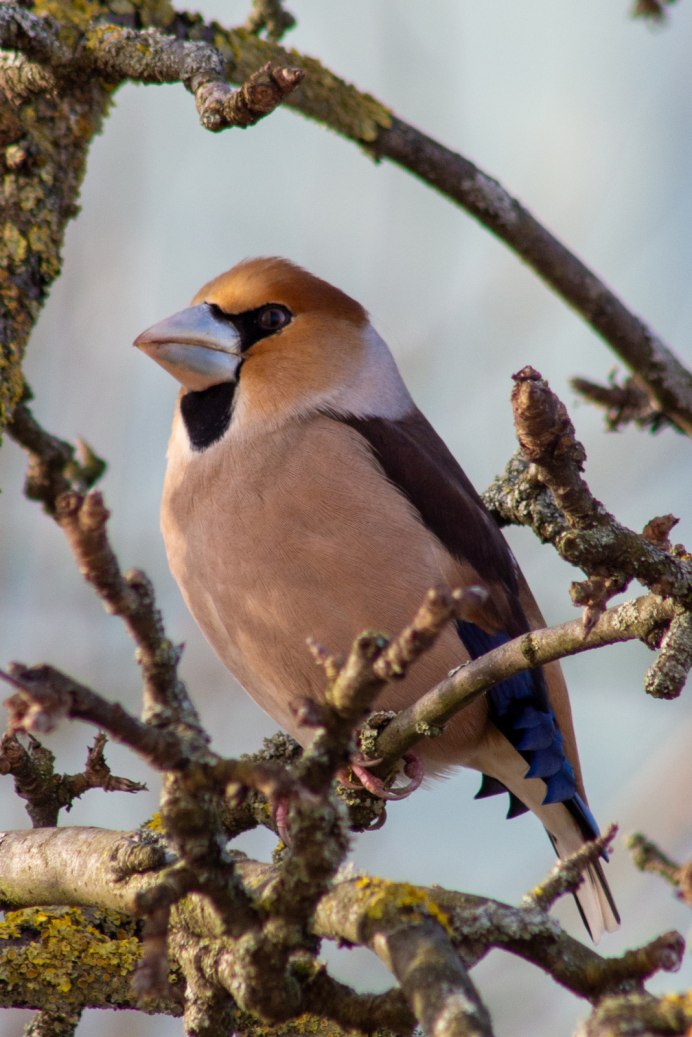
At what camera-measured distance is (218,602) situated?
3652mm

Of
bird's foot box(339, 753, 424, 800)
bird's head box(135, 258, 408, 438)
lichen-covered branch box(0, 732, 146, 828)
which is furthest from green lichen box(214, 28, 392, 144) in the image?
lichen-covered branch box(0, 732, 146, 828)

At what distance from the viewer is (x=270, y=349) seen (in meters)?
4.24

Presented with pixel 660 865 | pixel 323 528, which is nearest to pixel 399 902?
pixel 660 865

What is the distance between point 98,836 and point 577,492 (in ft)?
4.67

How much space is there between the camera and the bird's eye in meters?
4.30

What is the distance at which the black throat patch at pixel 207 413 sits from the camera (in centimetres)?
397

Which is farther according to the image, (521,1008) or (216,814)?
(521,1008)

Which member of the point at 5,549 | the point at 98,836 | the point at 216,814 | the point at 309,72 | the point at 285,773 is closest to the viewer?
the point at 285,773

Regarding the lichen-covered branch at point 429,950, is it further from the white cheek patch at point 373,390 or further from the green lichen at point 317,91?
the green lichen at point 317,91

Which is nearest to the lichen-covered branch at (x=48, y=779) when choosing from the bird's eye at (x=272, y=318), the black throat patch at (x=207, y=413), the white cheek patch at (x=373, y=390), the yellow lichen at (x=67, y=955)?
the yellow lichen at (x=67, y=955)

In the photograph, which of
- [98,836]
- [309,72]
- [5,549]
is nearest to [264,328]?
[309,72]

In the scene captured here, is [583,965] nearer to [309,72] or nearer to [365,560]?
[365,560]

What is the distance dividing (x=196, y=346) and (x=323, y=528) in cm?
92

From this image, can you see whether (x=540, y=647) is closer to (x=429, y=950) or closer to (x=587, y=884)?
(x=429, y=950)
